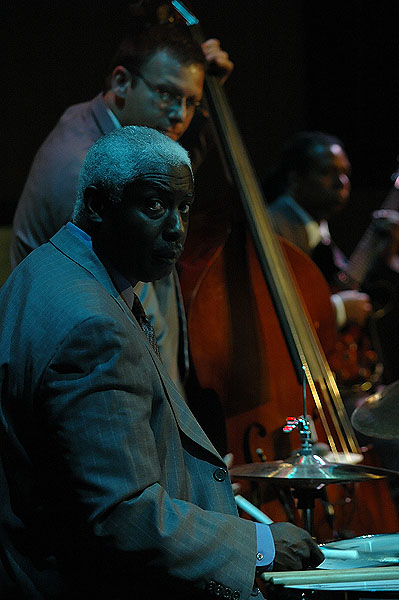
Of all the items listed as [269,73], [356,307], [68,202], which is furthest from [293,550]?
[269,73]

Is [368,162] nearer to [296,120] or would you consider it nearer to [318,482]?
[296,120]

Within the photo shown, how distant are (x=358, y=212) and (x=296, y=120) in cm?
61

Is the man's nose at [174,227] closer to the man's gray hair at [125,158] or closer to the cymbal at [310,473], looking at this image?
the man's gray hair at [125,158]

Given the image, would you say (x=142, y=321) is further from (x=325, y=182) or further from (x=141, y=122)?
(x=325, y=182)

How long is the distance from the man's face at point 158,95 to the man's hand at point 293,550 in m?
1.28

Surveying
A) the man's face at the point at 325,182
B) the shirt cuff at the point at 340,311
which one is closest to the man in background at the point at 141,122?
the shirt cuff at the point at 340,311

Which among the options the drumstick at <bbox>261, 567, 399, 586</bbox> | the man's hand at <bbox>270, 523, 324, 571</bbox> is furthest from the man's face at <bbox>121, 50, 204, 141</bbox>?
the drumstick at <bbox>261, 567, 399, 586</bbox>

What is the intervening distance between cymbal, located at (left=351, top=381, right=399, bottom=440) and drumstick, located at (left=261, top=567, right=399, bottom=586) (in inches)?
27.0

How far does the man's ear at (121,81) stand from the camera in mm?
2535

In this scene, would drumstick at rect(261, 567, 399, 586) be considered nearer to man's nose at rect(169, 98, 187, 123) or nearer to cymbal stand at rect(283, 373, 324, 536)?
cymbal stand at rect(283, 373, 324, 536)

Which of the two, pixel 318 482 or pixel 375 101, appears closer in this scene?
pixel 318 482

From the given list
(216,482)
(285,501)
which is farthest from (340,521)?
(216,482)

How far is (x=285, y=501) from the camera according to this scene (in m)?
2.56

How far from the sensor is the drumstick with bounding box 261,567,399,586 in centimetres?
143
